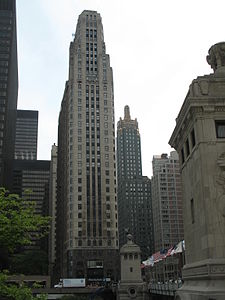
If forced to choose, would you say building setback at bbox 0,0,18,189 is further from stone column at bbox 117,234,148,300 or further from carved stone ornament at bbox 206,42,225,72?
carved stone ornament at bbox 206,42,225,72

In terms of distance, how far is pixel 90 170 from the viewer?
135 m

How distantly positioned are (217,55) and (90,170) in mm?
108980

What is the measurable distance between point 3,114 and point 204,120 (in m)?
120

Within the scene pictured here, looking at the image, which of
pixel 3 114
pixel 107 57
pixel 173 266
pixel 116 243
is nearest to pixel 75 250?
pixel 116 243

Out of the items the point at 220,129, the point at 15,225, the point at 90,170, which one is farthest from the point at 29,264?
the point at 15,225

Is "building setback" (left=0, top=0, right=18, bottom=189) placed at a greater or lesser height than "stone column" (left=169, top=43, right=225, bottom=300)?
greater

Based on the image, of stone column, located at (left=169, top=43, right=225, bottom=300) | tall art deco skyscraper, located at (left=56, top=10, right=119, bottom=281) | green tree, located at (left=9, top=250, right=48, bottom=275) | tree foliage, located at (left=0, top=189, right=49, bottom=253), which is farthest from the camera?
green tree, located at (left=9, top=250, right=48, bottom=275)

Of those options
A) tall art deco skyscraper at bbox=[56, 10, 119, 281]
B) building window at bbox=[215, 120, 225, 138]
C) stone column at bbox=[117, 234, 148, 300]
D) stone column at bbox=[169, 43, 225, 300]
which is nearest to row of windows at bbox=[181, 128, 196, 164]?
stone column at bbox=[169, 43, 225, 300]

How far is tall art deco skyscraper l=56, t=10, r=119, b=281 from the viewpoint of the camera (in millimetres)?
126062

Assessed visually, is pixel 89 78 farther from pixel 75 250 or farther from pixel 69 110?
pixel 75 250

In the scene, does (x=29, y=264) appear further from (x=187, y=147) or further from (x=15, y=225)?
(x=15, y=225)

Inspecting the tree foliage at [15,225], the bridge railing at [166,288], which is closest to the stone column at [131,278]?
the bridge railing at [166,288]

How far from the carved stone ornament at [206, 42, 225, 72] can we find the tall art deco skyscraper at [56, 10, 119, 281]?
106519 millimetres

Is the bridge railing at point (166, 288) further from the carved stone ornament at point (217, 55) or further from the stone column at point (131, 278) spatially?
the carved stone ornament at point (217, 55)
